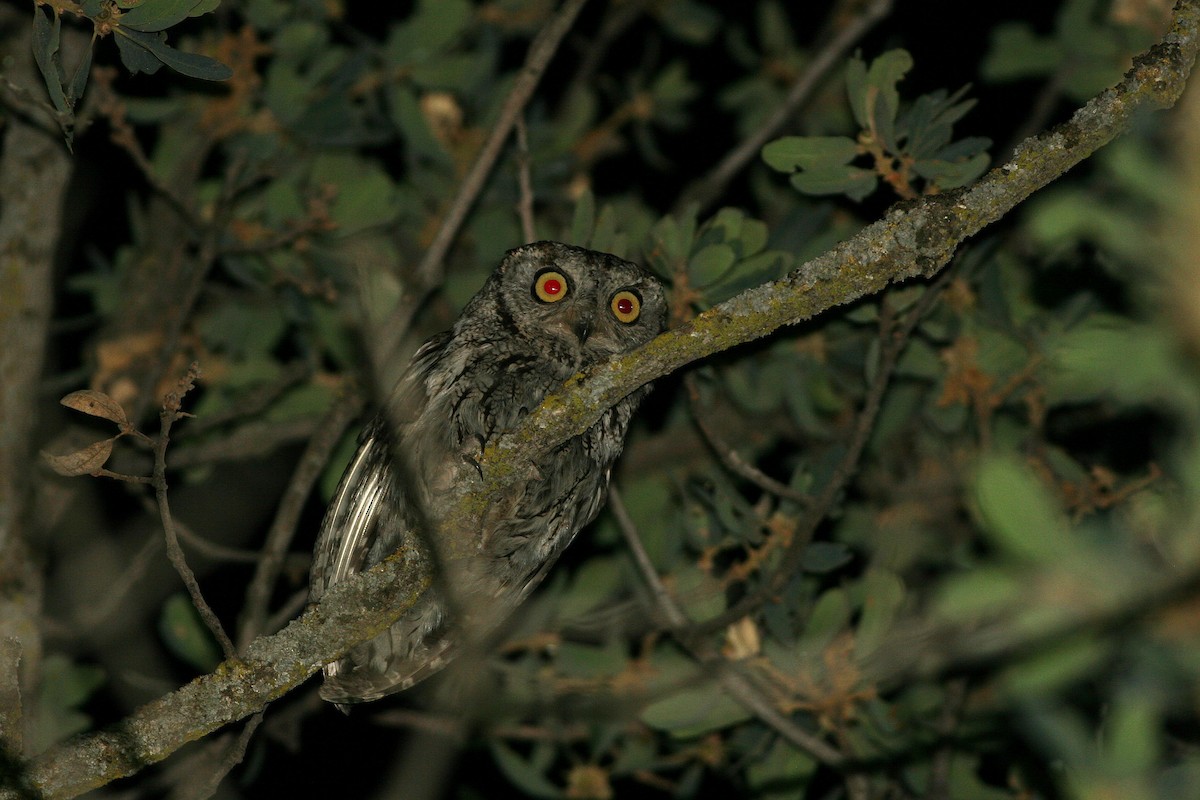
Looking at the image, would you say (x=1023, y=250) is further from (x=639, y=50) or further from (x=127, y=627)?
(x=127, y=627)

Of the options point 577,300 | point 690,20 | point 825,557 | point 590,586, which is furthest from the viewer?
point 690,20

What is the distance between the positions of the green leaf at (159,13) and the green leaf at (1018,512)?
2015 mm

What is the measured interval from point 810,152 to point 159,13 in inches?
72.7

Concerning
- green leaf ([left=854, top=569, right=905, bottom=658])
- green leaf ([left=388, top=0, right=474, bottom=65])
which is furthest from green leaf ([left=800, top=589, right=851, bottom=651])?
green leaf ([left=388, top=0, right=474, bottom=65])

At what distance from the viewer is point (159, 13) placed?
2.45 metres

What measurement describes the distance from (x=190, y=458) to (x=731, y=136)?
3.96 m

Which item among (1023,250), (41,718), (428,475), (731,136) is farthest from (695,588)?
(731,136)

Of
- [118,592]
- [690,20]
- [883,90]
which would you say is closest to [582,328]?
[883,90]

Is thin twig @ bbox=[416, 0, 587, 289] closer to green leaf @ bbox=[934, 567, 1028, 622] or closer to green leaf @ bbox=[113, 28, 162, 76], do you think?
green leaf @ bbox=[113, 28, 162, 76]

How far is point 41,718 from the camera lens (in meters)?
4.31

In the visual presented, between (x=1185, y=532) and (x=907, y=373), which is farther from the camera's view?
(x=907, y=373)

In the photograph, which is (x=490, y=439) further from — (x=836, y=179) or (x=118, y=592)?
(x=118, y=592)

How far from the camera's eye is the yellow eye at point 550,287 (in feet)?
13.4

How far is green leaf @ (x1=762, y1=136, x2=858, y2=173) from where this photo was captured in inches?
131
